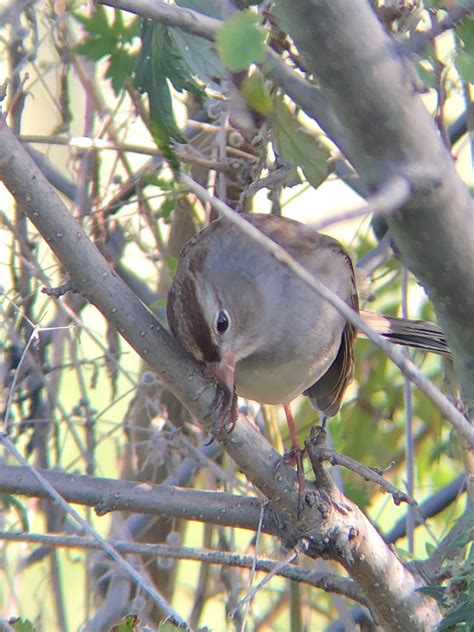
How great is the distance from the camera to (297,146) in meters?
2.36

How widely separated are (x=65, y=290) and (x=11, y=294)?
1585 millimetres

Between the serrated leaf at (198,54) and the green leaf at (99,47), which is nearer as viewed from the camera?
the serrated leaf at (198,54)

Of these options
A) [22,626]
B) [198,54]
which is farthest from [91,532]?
[198,54]

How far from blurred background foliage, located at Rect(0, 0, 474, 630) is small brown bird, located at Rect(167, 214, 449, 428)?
134 mm

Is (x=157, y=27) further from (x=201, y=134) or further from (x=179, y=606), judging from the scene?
(x=179, y=606)

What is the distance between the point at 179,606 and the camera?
411 cm

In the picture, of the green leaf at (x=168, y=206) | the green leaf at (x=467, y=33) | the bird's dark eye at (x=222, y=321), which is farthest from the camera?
the green leaf at (x=168, y=206)

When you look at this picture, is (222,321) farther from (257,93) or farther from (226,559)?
(257,93)

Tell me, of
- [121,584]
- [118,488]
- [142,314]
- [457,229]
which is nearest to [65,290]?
[142,314]

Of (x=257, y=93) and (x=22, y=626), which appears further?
(x=257, y=93)

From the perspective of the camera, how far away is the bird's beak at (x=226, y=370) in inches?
90.4

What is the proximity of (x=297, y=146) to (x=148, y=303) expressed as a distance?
4.74ft

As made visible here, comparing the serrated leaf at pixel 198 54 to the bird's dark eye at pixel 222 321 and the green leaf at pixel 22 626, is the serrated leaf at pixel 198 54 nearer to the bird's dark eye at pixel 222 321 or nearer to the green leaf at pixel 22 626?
the bird's dark eye at pixel 222 321

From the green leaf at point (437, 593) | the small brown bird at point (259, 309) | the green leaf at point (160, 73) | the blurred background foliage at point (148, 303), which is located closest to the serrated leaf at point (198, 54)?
the green leaf at point (160, 73)
